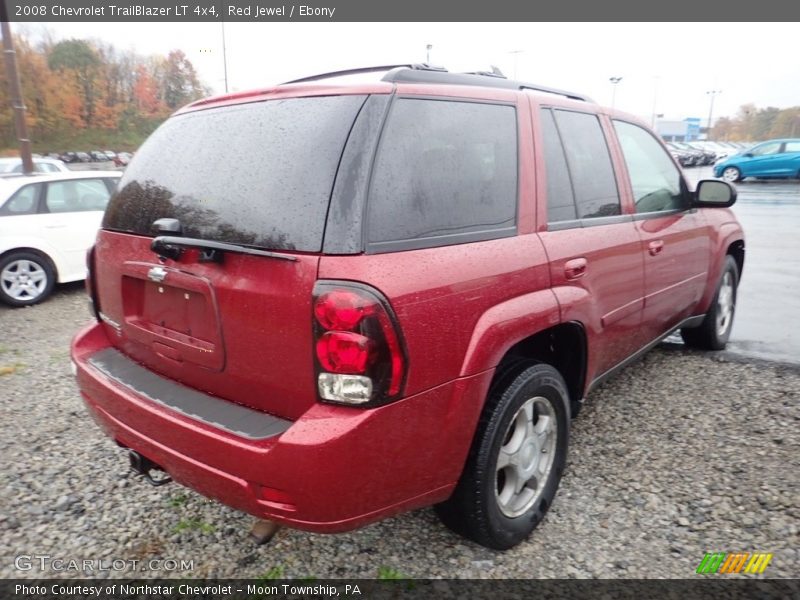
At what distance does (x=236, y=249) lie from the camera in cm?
187

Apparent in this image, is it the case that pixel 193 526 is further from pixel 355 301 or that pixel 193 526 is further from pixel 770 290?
pixel 770 290

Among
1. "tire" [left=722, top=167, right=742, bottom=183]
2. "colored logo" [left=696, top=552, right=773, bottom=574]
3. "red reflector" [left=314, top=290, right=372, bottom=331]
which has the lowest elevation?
"colored logo" [left=696, top=552, right=773, bottom=574]

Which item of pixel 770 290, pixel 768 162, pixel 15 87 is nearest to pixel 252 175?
pixel 770 290

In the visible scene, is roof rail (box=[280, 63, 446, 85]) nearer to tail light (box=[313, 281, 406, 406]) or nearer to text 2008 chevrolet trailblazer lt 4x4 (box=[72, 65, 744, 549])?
text 2008 chevrolet trailblazer lt 4x4 (box=[72, 65, 744, 549])

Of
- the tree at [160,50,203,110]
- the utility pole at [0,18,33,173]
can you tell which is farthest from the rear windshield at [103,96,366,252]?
the tree at [160,50,203,110]

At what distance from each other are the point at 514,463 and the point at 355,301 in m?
1.15

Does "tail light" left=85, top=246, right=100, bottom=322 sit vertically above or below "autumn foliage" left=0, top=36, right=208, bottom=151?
below

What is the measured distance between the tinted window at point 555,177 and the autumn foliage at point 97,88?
55866 millimetres

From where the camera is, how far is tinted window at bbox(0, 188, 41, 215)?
6.48 metres

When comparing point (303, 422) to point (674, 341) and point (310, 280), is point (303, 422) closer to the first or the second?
point (310, 280)

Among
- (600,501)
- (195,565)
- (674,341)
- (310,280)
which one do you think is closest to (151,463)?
(195,565)

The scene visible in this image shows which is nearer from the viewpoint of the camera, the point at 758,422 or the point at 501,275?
the point at 501,275

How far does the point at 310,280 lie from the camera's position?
5.72 ft

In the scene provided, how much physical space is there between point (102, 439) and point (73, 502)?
2.14 ft
